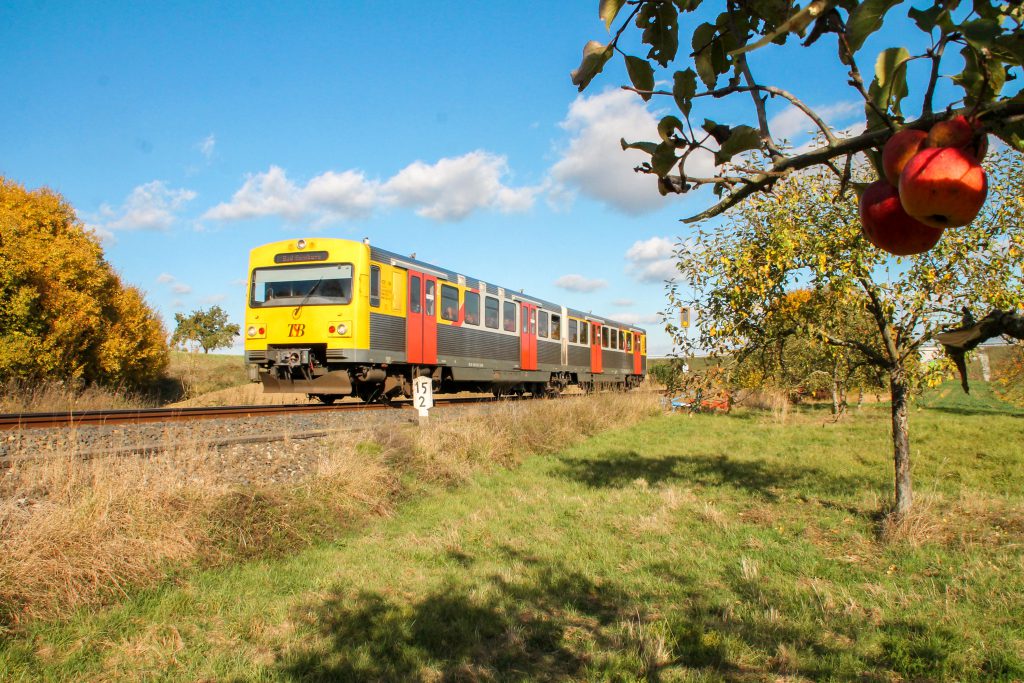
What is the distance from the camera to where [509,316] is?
20.2 m

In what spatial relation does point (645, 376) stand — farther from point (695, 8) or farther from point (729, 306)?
point (695, 8)

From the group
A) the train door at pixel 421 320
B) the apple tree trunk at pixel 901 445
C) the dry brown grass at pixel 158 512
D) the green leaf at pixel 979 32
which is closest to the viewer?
the green leaf at pixel 979 32

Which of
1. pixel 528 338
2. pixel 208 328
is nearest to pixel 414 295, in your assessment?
pixel 528 338

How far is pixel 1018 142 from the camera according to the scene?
0.83 m

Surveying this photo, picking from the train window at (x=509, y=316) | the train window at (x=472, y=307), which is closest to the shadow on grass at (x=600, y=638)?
the train window at (x=472, y=307)

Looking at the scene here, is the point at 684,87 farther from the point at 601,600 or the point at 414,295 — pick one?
the point at 414,295

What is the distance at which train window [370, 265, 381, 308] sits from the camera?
13920 millimetres

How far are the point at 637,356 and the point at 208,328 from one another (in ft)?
124

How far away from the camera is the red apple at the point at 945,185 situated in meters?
0.66

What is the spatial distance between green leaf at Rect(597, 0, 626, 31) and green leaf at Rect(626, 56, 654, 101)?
0.06 metres

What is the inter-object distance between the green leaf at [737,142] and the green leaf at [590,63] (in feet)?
0.86

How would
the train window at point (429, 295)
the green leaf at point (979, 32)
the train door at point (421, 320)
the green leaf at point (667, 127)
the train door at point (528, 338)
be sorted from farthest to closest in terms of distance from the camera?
the train door at point (528, 338)
the train window at point (429, 295)
the train door at point (421, 320)
the green leaf at point (667, 127)
the green leaf at point (979, 32)

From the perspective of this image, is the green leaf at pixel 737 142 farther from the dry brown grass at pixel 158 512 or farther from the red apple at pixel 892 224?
the dry brown grass at pixel 158 512

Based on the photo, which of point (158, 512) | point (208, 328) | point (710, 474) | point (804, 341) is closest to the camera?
point (158, 512)
